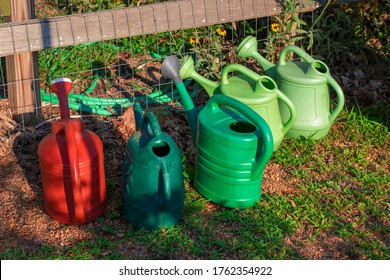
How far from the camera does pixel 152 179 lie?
11.6 ft

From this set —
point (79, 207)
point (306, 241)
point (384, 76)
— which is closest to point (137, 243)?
point (79, 207)

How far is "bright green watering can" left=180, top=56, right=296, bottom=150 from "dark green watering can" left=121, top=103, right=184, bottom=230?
657 mm

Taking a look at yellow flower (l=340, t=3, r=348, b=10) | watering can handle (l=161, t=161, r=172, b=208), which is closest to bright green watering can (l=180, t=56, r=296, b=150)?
watering can handle (l=161, t=161, r=172, b=208)

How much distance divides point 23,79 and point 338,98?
197 centimetres

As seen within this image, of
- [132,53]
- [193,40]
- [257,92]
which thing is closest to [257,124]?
[257,92]

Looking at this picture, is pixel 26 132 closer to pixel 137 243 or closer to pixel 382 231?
pixel 137 243

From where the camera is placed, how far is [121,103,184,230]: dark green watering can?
11.5 ft

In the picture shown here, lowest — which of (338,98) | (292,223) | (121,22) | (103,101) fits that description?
(292,223)

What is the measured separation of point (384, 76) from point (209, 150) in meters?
2.03

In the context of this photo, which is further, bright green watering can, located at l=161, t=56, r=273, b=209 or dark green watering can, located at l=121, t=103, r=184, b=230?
bright green watering can, located at l=161, t=56, r=273, b=209

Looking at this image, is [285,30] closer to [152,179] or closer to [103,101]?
[103,101]

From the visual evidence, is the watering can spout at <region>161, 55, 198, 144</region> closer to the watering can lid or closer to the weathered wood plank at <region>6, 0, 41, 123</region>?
the watering can lid

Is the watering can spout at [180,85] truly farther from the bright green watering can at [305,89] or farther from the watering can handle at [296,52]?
the watering can handle at [296,52]

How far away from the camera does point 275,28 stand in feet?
16.8
